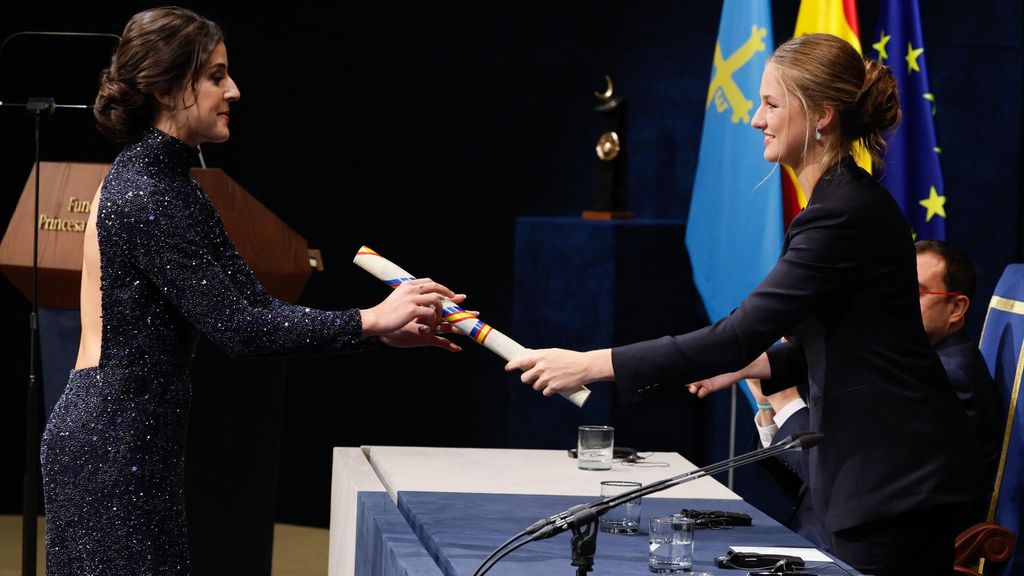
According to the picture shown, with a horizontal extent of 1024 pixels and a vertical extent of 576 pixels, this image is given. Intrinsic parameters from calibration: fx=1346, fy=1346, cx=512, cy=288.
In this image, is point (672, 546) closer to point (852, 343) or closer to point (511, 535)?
point (511, 535)

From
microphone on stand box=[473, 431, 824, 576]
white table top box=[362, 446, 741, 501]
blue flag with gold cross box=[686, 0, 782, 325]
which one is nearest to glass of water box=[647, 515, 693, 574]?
microphone on stand box=[473, 431, 824, 576]

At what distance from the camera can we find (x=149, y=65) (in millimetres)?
1968

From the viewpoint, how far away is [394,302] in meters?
2.15

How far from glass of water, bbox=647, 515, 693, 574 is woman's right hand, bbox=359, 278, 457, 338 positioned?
53cm

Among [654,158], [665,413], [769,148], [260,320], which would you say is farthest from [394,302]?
[654,158]

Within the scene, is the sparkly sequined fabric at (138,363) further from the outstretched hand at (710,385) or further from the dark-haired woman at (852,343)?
the outstretched hand at (710,385)

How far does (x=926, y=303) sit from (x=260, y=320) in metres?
1.72

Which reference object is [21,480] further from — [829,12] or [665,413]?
[829,12]

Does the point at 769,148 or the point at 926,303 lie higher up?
the point at 769,148

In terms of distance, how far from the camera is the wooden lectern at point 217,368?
3.03m

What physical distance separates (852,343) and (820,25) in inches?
92.9

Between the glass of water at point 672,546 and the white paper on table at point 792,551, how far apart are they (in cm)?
12

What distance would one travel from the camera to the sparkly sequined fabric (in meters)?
1.90

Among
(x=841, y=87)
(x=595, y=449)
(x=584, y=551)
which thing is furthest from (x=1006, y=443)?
(x=584, y=551)
